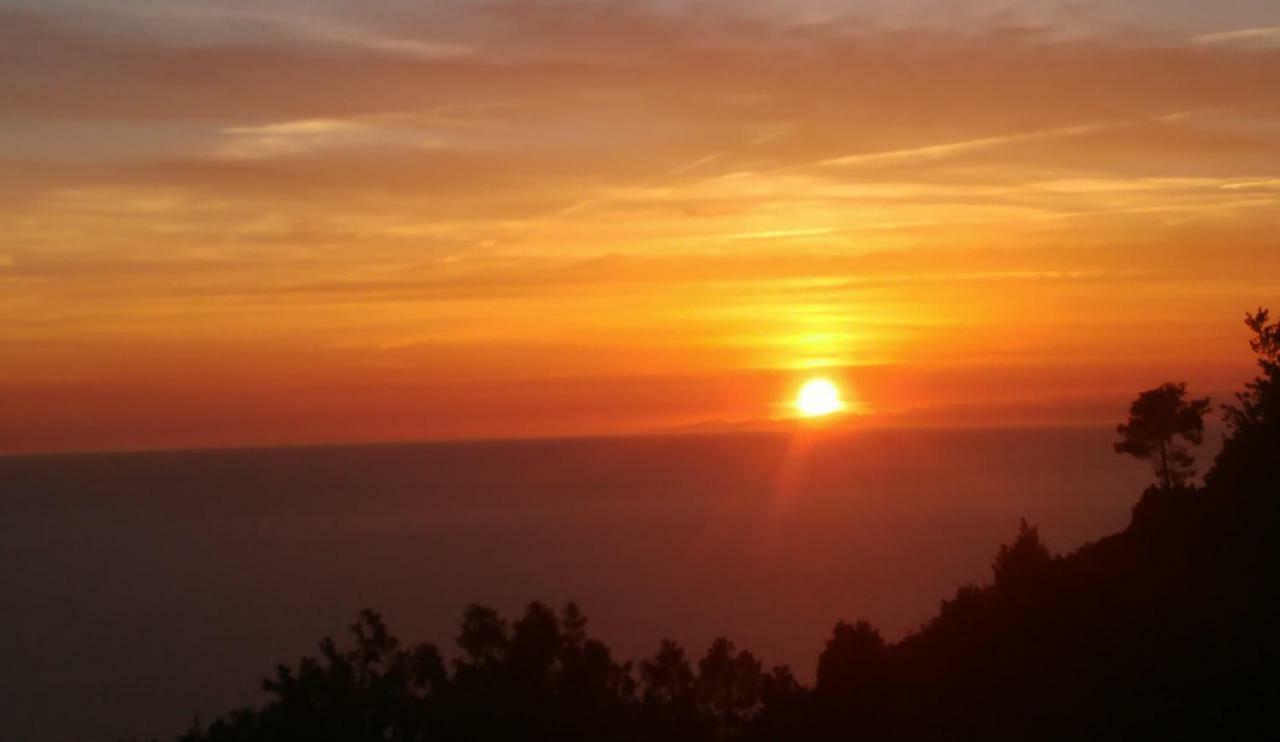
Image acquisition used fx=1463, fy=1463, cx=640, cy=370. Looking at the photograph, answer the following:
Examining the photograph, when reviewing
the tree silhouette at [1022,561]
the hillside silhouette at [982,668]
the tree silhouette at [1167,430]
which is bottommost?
the hillside silhouette at [982,668]

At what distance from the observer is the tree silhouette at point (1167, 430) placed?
32500 millimetres

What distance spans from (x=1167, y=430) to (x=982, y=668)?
13719mm

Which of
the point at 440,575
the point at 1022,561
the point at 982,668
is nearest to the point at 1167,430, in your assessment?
the point at 1022,561

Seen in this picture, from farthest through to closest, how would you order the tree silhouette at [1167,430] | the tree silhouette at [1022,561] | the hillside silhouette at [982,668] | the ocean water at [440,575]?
the ocean water at [440,575], the tree silhouette at [1167,430], the tree silhouette at [1022,561], the hillside silhouette at [982,668]

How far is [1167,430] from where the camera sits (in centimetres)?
3272

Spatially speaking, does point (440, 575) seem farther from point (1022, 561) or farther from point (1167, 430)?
point (1022, 561)

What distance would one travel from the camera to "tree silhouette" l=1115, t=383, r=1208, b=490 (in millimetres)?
32500

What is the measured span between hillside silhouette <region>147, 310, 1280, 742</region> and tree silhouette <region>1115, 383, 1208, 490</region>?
2105 millimetres

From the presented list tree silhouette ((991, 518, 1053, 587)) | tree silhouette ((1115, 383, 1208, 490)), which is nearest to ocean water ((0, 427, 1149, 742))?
tree silhouette ((1115, 383, 1208, 490))

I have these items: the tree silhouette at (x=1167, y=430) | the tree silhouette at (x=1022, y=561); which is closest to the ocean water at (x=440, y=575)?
the tree silhouette at (x=1167, y=430)

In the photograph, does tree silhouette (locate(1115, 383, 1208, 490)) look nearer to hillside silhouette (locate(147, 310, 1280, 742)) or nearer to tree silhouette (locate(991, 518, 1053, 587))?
hillside silhouette (locate(147, 310, 1280, 742))

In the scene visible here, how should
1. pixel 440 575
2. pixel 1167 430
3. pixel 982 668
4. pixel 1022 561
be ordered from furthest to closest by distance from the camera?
pixel 440 575 < pixel 1167 430 < pixel 1022 561 < pixel 982 668

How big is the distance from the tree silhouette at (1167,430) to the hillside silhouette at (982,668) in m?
2.10

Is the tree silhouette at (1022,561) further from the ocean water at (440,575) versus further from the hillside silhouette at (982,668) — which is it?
the ocean water at (440,575)
